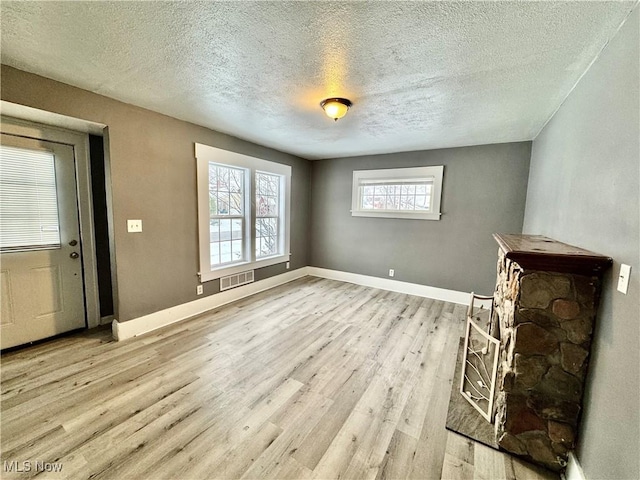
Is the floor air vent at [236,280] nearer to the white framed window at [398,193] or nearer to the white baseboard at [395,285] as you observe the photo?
the white baseboard at [395,285]

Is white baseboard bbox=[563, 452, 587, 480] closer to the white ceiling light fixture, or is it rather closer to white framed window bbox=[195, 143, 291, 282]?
the white ceiling light fixture

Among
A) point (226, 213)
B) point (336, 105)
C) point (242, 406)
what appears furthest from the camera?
point (226, 213)

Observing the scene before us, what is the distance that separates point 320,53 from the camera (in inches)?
64.0

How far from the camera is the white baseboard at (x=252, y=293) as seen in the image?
2785 millimetres

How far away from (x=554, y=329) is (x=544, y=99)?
6.39ft

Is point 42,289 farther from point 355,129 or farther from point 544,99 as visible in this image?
point 544,99

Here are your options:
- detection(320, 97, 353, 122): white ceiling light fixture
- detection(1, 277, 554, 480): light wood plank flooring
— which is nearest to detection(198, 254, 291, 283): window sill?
detection(1, 277, 554, 480): light wood plank flooring

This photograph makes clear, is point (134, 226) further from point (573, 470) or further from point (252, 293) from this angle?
point (573, 470)

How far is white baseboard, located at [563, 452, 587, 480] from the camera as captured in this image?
4.18 feet

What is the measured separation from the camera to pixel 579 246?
154 centimetres

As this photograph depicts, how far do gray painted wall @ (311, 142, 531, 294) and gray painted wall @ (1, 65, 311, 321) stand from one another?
2339 mm

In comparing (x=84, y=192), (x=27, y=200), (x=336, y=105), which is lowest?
(x=27, y=200)

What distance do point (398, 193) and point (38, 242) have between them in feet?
14.9

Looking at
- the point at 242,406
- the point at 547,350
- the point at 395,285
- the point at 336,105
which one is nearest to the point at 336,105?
the point at 336,105
